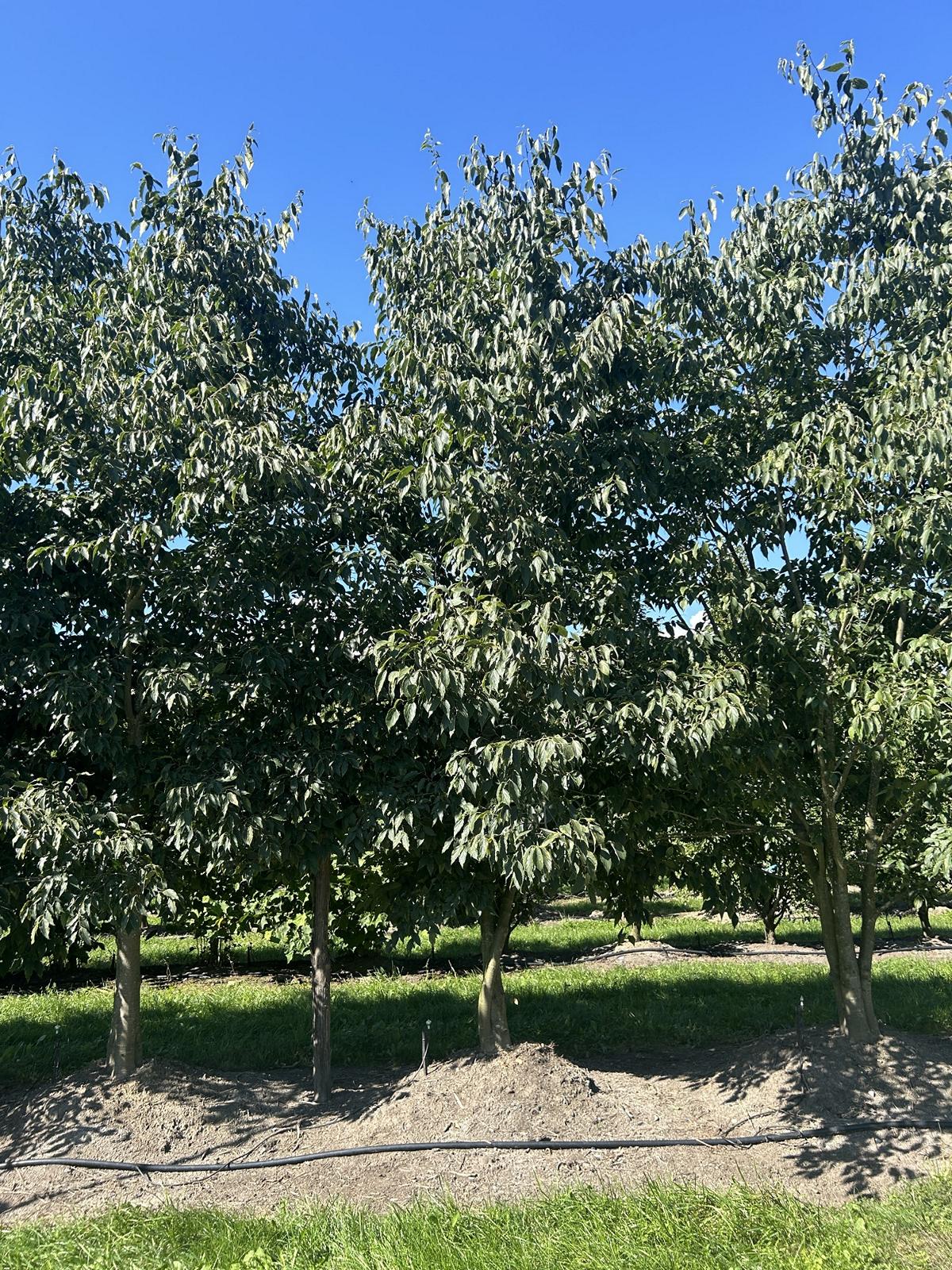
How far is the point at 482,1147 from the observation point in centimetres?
627

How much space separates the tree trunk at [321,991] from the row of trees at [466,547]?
30 millimetres

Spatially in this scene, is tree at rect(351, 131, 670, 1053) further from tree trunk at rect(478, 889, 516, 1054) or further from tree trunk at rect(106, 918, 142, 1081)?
tree trunk at rect(106, 918, 142, 1081)

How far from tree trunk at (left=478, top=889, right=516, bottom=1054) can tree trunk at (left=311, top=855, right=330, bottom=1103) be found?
1240mm

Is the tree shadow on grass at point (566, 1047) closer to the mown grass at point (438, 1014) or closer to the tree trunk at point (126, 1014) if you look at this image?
the mown grass at point (438, 1014)

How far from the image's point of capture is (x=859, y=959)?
8.00 m

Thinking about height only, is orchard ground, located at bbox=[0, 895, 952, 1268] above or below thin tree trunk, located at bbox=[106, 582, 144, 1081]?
below

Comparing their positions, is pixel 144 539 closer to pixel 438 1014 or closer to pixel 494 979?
pixel 494 979

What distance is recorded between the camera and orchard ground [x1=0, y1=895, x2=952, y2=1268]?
16.3 ft

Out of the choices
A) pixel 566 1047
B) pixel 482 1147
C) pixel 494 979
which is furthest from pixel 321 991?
pixel 566 1047

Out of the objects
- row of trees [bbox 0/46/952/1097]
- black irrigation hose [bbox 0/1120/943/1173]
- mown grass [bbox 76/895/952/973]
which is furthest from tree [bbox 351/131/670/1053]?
mown grass [bbox 76/895/952/973]

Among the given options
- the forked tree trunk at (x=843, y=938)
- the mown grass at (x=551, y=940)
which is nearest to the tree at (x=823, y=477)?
the forked tree trunk at (x=843, y=938)

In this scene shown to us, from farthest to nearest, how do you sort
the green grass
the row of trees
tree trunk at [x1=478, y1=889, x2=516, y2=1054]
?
1. tree trunk at [x1=478, y1=889, x2=516, y2=1054]
2. the row of trees
3. the green grass

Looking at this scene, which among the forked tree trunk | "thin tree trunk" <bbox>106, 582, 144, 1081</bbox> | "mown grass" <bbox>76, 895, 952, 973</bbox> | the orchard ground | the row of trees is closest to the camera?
the orchard ground

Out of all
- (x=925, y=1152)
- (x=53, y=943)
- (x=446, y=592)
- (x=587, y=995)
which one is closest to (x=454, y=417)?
(x=446, y=592)
